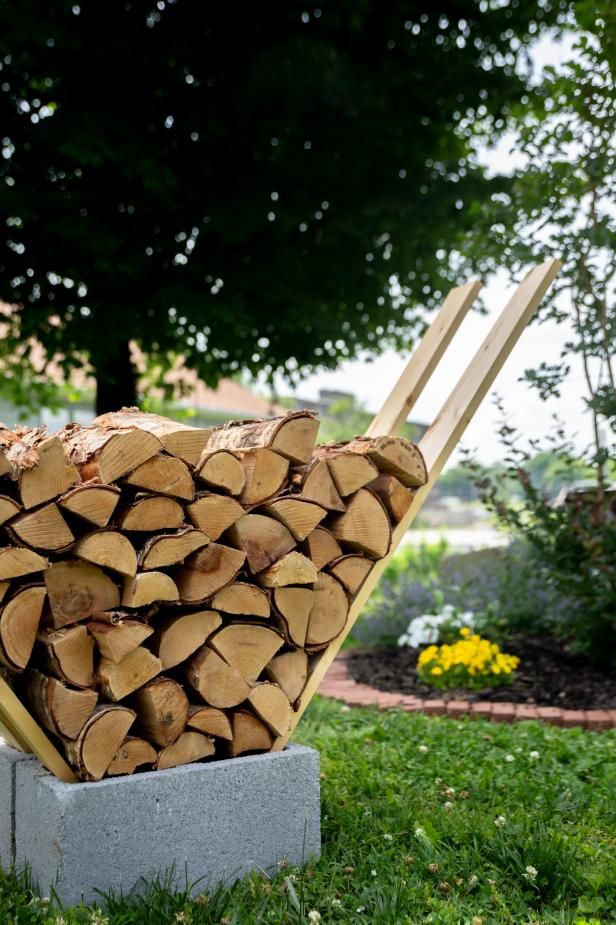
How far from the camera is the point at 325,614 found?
257 centimetres

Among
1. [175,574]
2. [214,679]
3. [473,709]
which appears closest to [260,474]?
[175,574]

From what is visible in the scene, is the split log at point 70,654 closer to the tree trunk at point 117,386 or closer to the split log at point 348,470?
the split log at point 348,470

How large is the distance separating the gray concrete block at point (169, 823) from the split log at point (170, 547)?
53 cm

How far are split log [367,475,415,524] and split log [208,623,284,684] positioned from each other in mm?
496

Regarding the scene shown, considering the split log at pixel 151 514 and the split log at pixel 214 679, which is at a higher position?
the split log at pixel 151 514

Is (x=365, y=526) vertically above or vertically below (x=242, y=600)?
above

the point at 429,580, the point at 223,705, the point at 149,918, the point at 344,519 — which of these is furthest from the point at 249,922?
the point at 429,580

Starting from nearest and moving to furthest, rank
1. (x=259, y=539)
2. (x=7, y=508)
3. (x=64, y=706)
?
(x=7, y=508) → (x=64, y=706) → (x=259, y=539)

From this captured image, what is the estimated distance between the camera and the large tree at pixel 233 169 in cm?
747

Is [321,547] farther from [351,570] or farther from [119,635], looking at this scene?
[119,635]

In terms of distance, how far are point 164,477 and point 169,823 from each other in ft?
2.84

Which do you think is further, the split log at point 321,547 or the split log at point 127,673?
the split log at point 321,547

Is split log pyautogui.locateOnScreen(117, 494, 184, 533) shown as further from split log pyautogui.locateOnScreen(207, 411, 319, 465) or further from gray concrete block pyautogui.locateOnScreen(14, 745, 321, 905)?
gray concrete block pyautogui.locateOnScreen(14, 745, 321, 905)

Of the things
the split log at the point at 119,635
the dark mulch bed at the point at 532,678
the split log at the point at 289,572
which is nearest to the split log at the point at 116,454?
the split log at the point at 119,635
